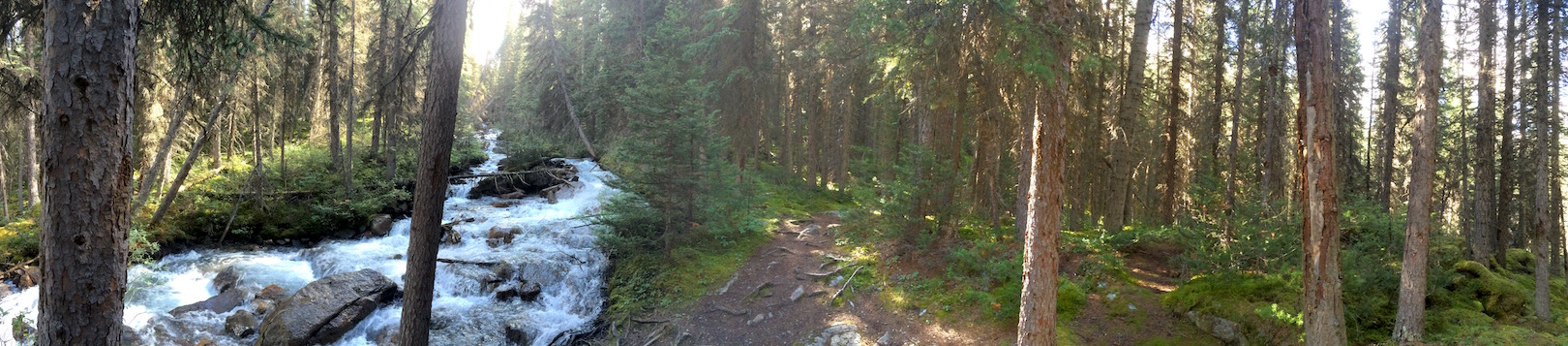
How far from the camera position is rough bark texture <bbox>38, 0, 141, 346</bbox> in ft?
12.9

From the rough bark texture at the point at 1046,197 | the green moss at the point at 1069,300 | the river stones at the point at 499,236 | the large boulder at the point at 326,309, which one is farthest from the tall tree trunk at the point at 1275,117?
the river stones at the point at 499,236

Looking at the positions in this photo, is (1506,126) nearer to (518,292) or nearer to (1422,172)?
(1422,172)

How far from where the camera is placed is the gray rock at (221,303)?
34.2 feet

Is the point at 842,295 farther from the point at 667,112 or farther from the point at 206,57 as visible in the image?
the point at 206,57

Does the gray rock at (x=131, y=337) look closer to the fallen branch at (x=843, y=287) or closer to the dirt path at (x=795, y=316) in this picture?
the dirt path at (x=795, y=316)

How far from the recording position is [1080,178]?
14.4 meters

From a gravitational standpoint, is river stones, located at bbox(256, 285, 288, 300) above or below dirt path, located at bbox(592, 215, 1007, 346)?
below

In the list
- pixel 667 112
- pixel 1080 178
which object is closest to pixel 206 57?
pixel 667 112

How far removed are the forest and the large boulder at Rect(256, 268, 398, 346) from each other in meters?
0.05

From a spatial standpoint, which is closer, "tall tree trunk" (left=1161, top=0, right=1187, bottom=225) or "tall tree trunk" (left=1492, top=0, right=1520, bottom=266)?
"tall tree trunk" (left=1492, top=0, right=1520, bottom=266)

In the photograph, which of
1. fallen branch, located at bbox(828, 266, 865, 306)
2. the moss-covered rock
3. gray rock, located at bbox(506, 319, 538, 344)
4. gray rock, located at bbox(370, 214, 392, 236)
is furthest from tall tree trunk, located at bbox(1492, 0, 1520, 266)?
gray rock, located at bbox(370, 214, 392, 236)

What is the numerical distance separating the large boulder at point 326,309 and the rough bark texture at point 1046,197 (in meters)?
9.70

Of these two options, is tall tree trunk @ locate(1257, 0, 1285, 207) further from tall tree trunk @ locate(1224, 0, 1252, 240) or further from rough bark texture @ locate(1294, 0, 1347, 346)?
rough bark texture @ locate(1294, 0, 1347, 346)

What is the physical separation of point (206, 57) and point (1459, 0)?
22061 millimetres
